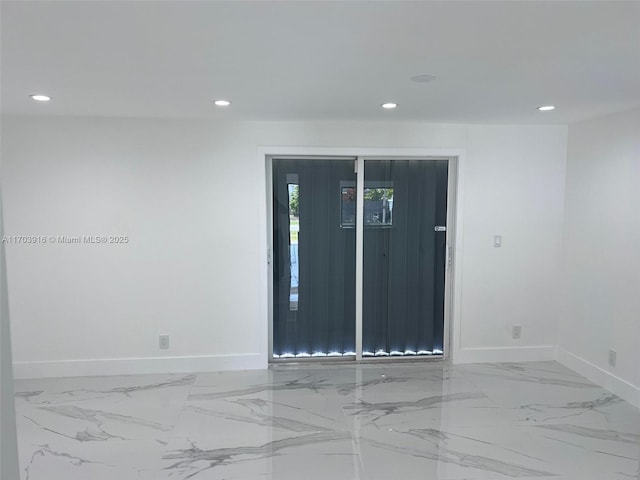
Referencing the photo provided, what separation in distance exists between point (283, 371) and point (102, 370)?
1582mm

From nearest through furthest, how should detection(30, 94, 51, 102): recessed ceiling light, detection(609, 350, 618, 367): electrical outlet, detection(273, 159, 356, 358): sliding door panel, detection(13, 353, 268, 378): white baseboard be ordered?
detection(30, 94, 51, 102): recessed ceiling light → detection(609, 350, 618, 367): electrical outlet → detection(13, 353, 268, 378): white baseboard → detection(273, 159, 356, 358): sliding door panel

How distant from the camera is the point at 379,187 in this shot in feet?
14.0

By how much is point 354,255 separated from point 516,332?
1708 millimetres

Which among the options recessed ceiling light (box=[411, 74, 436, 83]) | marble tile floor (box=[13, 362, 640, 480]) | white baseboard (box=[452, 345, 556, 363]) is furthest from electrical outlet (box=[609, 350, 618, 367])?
recessed ceiling light (box=[411, 74, 436, 83])

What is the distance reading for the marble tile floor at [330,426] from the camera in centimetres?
264

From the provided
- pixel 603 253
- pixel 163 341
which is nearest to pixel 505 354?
pixel 603 253

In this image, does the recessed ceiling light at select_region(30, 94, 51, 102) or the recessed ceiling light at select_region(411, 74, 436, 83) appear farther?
the recessed ceiling light at select_region(30, 94, 51, 102)

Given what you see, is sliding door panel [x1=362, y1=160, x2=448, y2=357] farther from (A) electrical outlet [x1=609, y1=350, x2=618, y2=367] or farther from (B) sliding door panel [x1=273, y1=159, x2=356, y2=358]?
(A) electrical outlet [x1=609, y1=350, x2=618, y2=367]

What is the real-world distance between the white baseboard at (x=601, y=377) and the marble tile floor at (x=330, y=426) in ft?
0.21

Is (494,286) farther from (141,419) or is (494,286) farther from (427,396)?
(141,419)

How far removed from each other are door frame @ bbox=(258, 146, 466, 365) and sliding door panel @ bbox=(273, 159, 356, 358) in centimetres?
6

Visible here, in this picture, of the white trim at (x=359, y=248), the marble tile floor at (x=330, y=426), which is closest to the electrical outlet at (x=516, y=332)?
the marble tile floor at (x=330, y=426)

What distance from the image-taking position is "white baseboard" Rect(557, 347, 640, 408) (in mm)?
3478

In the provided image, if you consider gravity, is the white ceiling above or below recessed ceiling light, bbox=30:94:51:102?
below
